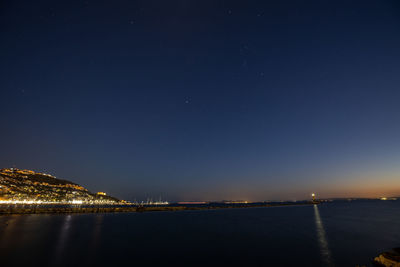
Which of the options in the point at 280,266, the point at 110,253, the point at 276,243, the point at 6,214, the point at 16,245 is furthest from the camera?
the point at 6,214

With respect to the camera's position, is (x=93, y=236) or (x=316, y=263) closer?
(x=316, y=263)

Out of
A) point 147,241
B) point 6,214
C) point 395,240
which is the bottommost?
point 395,240

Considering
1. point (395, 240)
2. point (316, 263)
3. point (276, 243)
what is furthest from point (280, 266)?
point (395, 240)

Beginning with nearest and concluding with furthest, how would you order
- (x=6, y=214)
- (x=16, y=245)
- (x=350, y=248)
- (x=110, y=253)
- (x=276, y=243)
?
(x=110, y=253)
(x=16, y=245)
(x=350, y=248)
(x=276, y=243)
(x=6, y=214)

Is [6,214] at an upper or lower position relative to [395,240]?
upper

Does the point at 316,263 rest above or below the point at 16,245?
below

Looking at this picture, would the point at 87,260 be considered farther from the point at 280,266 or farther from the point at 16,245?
the point at 280,266

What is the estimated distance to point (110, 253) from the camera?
22562 mm

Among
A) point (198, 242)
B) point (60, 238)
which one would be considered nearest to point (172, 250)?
point (198, 242)

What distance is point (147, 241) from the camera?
1150 inches

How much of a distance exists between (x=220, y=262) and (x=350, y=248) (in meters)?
18.1

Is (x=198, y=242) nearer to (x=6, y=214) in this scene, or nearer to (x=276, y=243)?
(x=276, y=243)

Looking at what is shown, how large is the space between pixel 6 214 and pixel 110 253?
56014mm

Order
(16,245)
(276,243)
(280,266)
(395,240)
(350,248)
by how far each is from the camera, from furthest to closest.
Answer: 1. (395,240)
2. (276,243)
3. (350,248)
4. (16,245)
5. (280,266)
